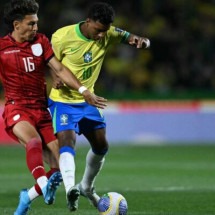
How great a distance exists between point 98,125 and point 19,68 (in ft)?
4.37

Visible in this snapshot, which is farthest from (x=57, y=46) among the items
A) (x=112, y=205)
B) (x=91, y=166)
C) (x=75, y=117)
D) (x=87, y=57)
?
(x=112, y=205)

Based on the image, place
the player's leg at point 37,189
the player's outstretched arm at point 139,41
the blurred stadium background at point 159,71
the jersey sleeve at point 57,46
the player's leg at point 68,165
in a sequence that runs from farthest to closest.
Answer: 1. the blurred stadium background at point 159,71
2. the player's outstretched arm at point 139,41
3. the jersey sleeve at point 57,46
4. the player's leg at point 68,165
5. the player's leg at point 37,189

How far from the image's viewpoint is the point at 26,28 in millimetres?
7934

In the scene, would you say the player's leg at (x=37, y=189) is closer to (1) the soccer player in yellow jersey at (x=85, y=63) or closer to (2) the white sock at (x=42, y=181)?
(2) the white sock at (x=42, y=181)

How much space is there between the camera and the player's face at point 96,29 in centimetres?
865

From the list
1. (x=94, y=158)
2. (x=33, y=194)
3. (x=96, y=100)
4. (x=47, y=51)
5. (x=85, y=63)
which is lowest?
(x=94, y=158)

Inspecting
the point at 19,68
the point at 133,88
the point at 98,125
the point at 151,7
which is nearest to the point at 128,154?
the point at 133,88

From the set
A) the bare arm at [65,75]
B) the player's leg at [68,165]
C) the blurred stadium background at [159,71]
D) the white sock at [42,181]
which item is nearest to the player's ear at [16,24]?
the bare arm at [65,75]

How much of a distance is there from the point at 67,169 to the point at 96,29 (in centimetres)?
159

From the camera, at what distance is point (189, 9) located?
21734 millimetres

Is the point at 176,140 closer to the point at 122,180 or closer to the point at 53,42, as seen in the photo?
the point at 122,180

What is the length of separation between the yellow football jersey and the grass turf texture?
1.24 metres

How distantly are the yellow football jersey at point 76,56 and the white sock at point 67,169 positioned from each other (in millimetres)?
855

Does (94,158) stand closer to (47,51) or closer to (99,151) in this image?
(99,151)
